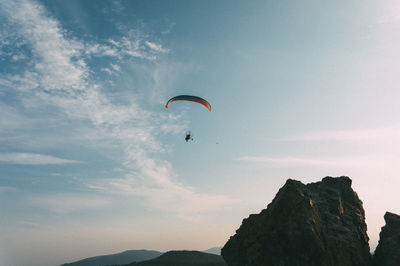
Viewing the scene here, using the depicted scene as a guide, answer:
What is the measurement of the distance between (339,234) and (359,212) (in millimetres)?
7718

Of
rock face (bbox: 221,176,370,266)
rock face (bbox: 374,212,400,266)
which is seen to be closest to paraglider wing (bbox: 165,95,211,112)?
rock face (bbox: 221,176,370,266)

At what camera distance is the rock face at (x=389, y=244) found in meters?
24.1

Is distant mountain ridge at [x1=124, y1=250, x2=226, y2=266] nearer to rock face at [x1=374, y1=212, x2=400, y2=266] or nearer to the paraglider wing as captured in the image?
the paraglider wing

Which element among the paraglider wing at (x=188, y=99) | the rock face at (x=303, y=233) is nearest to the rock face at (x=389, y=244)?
the rock face at (x=303, y=233)

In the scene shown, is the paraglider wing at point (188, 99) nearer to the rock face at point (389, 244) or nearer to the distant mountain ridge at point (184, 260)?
the rock face at point (389, 244)

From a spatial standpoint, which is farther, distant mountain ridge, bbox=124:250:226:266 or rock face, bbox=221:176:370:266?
distant mountain ridge, bbox=124:250:226:266

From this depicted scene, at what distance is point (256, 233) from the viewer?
2800 cm

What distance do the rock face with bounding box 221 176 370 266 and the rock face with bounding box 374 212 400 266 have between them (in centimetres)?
119

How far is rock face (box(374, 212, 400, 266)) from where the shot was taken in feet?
79.0

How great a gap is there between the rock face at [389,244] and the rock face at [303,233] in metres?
1.19

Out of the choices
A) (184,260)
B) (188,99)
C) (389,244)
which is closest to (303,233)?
(389,244)

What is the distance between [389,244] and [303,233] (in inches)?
393

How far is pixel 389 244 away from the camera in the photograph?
25750 mm

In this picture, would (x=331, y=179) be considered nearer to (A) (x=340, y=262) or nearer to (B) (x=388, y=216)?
(B) (x=388, y=216)
